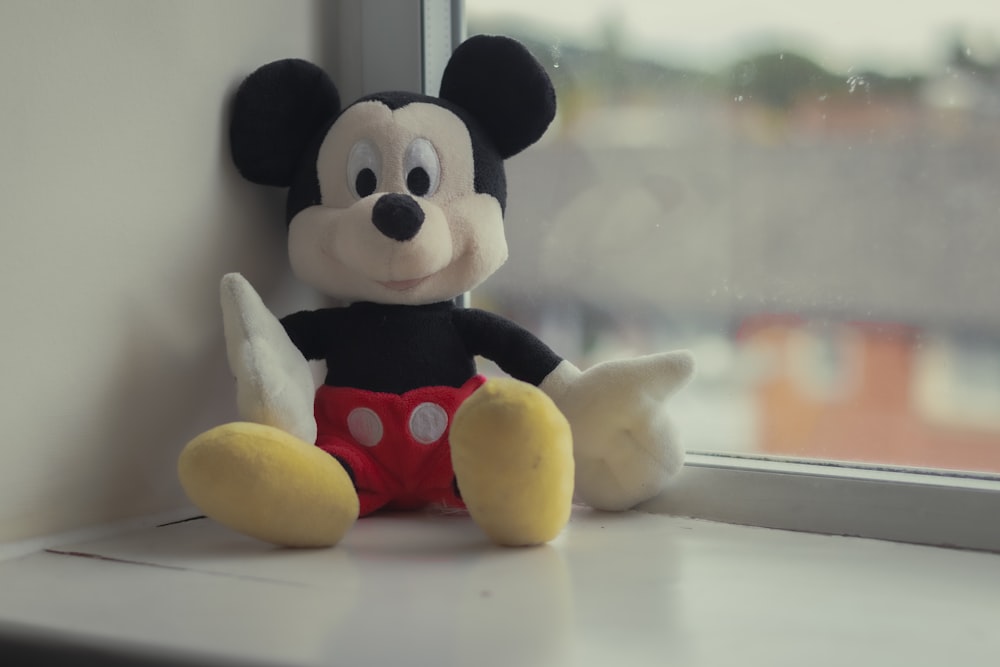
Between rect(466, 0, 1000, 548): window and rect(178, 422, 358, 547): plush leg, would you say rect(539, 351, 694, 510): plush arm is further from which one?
rect(178, 422, 358, 547): plush leg

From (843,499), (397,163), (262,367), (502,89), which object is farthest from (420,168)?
(843,499)

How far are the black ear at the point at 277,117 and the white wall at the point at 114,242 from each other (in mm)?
23

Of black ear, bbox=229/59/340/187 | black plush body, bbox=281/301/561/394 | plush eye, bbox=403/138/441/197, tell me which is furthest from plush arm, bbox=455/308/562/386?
black ear, bbox=229/59/340/187

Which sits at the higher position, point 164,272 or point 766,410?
point 164,272

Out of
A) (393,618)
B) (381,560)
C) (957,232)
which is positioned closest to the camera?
(393,618)

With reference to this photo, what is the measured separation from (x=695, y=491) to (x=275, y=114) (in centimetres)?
56

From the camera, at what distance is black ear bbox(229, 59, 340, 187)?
3.31 ft

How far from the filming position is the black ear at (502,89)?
1.03m

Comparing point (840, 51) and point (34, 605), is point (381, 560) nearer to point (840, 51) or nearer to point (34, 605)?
point (34, 605)

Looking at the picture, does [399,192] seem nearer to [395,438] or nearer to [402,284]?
[402,284]

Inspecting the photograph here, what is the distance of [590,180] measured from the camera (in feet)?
3.74

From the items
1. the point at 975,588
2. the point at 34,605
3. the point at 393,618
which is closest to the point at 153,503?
the point at 34,605

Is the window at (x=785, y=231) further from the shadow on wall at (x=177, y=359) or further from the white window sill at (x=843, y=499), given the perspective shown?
the shadow on wall at (x=177, y=359)

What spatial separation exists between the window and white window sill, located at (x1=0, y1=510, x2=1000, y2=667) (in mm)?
120
